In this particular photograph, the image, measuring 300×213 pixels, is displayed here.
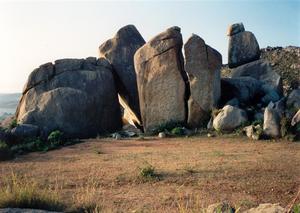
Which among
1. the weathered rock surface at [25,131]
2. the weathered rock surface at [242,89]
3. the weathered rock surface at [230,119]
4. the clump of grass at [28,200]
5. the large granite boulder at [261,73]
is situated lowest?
the clump of grass at [28,200]

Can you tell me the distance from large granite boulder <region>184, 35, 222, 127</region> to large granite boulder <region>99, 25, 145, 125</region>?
4832mm

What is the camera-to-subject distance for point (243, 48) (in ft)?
88.6

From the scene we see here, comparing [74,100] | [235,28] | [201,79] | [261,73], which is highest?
[235,28]

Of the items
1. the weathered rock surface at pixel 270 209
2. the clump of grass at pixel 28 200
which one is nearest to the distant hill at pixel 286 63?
the clump of grass at pixel 28 200

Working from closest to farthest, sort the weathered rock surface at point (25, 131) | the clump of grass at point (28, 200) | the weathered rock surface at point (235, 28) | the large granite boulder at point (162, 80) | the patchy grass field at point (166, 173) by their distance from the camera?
the clump of grass at point (28, 200) → the patchy grass field at point (166, 173) → the weathered rock surface at point (25, 131) → the large granite boulder at point (162, 80) → the weathered rock surface at point (235, 28)

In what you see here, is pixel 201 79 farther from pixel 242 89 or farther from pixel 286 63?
pixel 286 63

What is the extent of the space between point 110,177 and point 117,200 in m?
2.47

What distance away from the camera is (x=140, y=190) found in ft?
33.7

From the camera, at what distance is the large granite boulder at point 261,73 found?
2514 cm

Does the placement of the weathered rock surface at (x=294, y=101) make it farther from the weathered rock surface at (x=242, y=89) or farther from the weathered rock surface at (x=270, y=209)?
the weathered rock surface at (x=270, y=209)

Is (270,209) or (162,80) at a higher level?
(162,80)

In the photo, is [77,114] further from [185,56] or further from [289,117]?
[289,117]

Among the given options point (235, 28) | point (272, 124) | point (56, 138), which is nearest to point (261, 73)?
point (235, 28)

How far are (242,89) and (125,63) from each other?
23.1 ft
